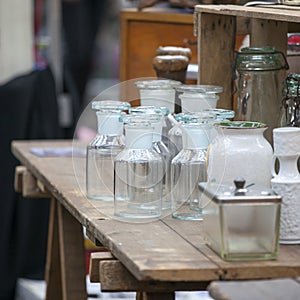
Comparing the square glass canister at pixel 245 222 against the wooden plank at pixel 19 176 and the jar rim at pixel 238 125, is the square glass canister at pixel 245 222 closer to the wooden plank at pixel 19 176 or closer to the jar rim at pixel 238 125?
the jar rim at pixel 238 125

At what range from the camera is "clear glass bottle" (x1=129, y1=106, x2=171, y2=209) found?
5.65 feet

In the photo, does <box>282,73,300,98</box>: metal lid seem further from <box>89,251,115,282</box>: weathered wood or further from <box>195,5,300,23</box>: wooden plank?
<box>89,251,115,282</box>: weathered wood

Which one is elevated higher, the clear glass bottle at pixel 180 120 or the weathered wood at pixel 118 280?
the clear glass bottle at pixel 180 120

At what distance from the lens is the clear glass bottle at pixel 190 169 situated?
1.69m

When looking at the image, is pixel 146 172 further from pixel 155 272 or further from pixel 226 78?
pixel 226 78

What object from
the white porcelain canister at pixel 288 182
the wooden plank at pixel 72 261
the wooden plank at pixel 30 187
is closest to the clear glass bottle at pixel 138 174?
the white porcelain canister at pixel 288 182

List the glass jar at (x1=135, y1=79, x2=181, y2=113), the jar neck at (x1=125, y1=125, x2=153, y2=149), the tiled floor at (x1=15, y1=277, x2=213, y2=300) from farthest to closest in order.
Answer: the tiled floor at (x1=15, y1=277, x2=213, y2=300) → the glass jar at (x1=135, y1=79, x2=181, y2=113) → the jar neck at (x1=125, y1=125, x2=153, y2=149)

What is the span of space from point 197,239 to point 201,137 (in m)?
0.22

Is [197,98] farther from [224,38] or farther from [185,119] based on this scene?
[224,38]

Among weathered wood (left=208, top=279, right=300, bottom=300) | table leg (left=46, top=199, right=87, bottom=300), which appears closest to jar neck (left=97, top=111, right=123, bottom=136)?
weathered wood (left=208, top=279, right=300, bottom=300)

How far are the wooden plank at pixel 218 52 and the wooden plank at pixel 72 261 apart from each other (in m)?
0.65

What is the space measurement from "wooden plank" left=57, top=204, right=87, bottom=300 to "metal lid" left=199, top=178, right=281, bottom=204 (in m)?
1.06

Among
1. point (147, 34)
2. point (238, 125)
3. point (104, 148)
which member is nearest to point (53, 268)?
point (147, 34)

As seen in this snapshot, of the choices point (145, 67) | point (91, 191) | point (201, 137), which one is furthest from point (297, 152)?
point (145, 67)
